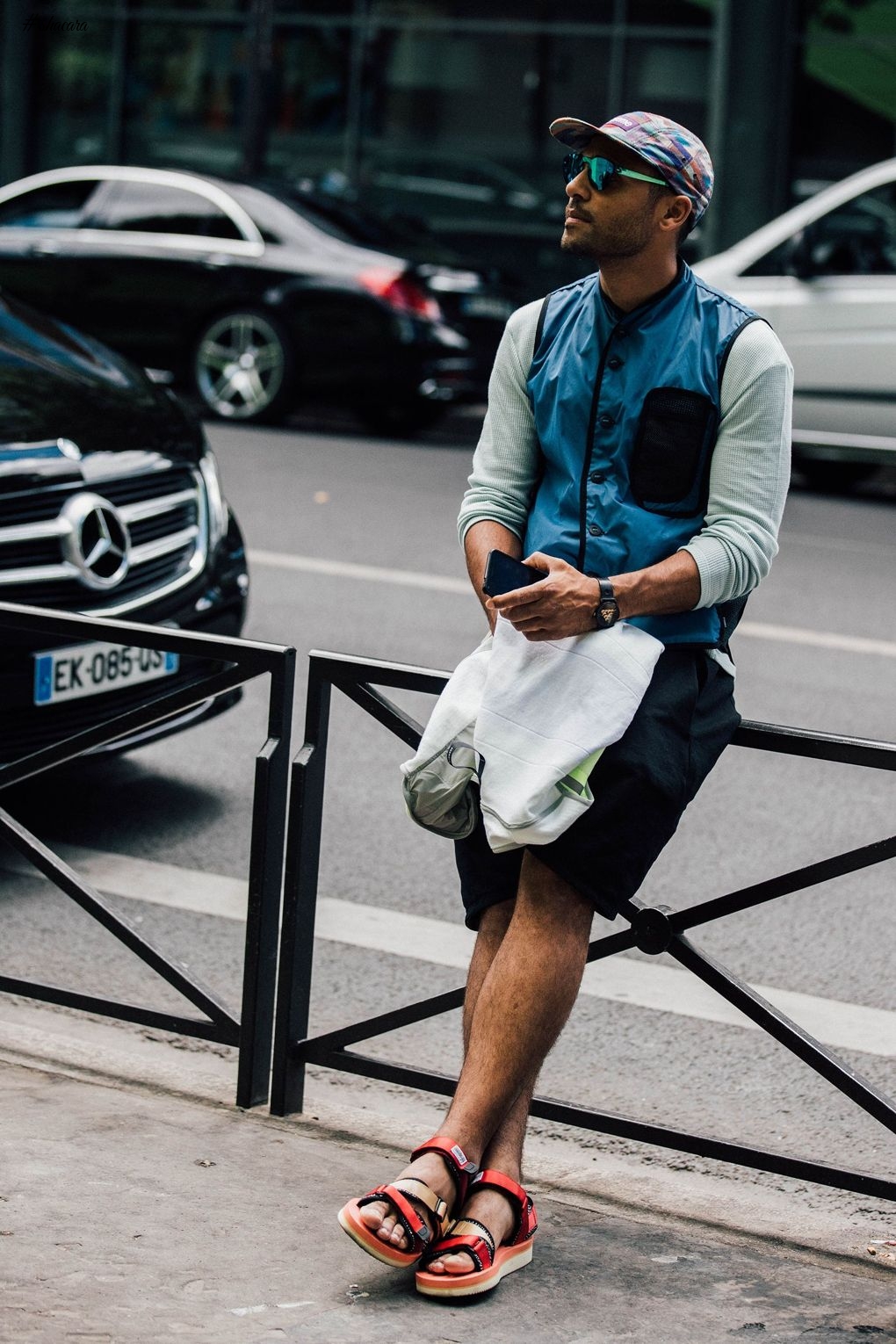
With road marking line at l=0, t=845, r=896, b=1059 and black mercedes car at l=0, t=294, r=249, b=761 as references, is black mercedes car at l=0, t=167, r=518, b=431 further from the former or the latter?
road marking line at l=0, t=845, r=896, b=1059

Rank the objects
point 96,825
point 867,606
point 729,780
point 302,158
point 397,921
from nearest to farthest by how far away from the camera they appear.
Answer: point 397,921
point 96,825
point 729,780
point 867,606
point 302,158

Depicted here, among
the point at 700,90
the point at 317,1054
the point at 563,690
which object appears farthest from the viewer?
the point at 700,90

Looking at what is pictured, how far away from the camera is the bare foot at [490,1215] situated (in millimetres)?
2916

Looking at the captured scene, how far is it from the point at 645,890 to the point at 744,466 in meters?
2.27

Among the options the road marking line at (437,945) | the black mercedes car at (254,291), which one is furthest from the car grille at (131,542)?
the black mercedes car at (254,291)

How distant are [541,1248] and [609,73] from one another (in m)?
15.9

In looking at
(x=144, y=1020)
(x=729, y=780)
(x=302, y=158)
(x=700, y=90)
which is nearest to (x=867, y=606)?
(x=729, y=780)

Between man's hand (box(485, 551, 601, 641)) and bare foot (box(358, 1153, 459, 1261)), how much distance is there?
2.73 feet

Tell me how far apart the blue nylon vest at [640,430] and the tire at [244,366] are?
10.0 metres

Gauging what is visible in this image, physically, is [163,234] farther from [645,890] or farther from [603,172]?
[603,172]

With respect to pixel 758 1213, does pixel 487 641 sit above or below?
above

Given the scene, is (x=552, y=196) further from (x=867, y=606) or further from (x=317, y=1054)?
(x=317, y=1054)

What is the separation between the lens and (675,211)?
3.08 m

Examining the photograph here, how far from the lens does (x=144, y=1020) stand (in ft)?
12.5
